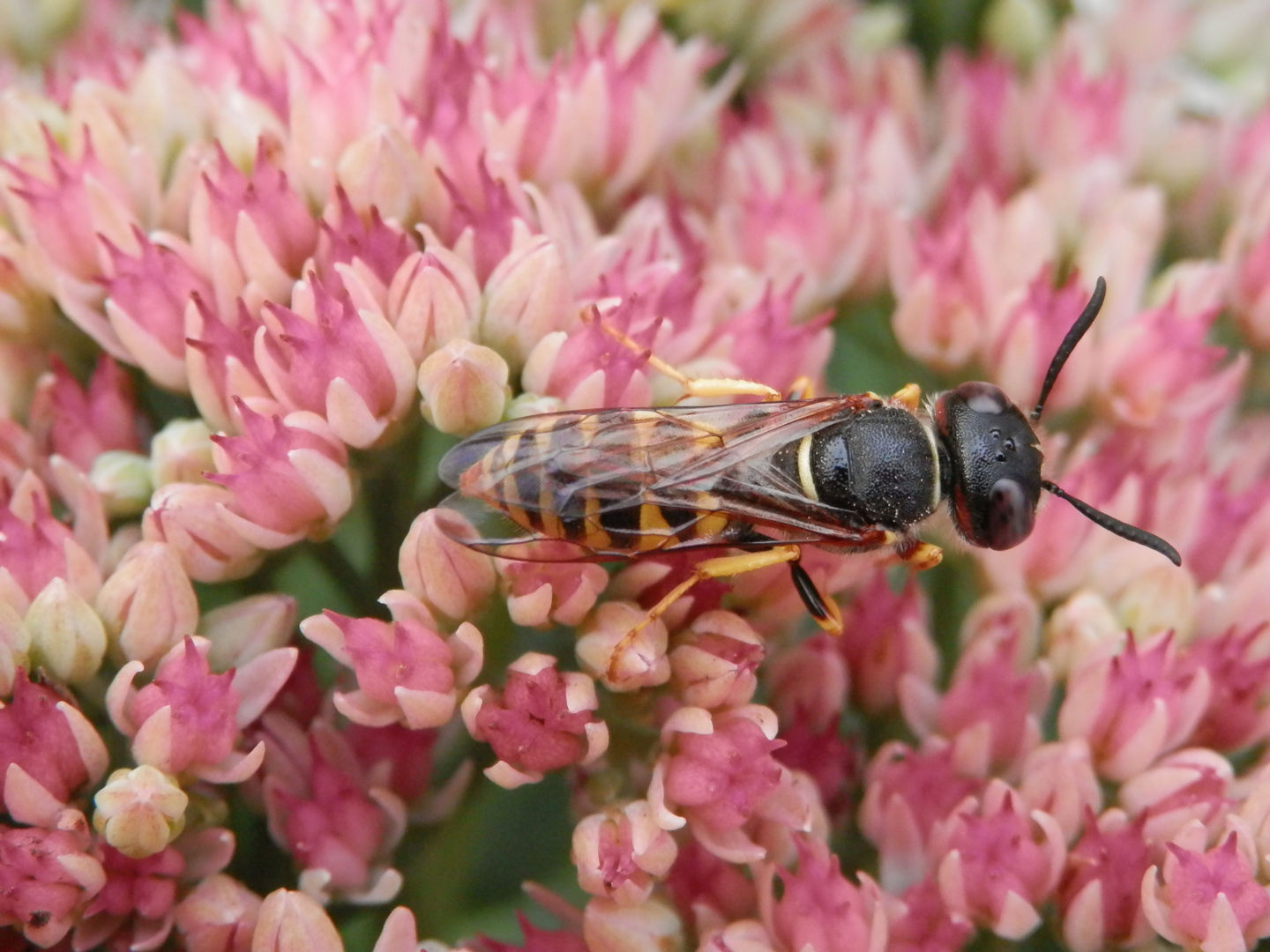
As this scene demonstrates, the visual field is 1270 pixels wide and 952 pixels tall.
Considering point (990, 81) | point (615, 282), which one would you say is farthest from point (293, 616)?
point (990, 81)

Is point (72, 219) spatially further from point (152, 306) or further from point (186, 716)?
point (186, 716)

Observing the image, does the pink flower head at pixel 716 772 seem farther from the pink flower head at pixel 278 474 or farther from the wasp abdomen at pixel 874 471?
the pink flower head at pixel 278 474

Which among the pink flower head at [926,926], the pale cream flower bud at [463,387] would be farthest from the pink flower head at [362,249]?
the pink flower head at [926,926]

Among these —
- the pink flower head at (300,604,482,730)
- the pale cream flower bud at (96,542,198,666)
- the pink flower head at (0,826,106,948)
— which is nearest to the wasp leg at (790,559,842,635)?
the pink flower head at (300,604,482,730)

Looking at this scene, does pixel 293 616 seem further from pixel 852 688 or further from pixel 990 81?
pixel 990 81

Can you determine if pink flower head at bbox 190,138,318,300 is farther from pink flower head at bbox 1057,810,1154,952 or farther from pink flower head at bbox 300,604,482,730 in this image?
pink flower head at bbox 1057,810,1154,952

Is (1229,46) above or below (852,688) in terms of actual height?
above

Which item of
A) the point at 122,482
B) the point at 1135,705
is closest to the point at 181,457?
the point at 122,482
